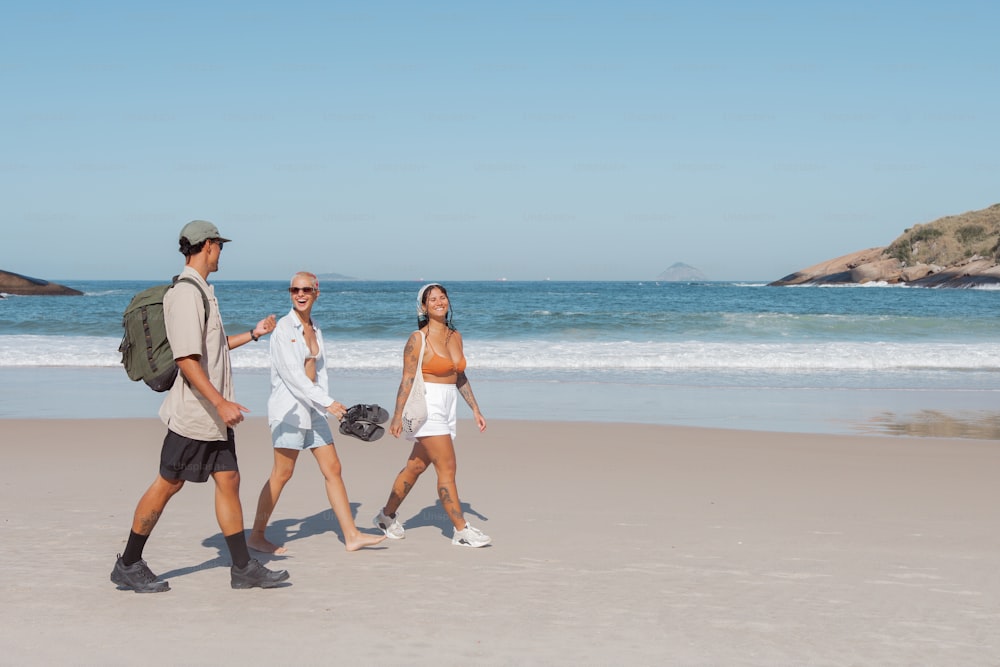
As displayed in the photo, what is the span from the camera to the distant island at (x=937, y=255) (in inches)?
3801

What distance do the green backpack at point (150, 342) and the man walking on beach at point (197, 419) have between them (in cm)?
4

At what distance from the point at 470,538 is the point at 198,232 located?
87.7 inches

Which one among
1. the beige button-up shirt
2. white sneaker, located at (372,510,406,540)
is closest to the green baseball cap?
the beige button-up shirt

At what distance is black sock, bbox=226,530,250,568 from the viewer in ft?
13.9

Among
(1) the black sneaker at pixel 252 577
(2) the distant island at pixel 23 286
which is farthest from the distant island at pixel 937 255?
(1) the black sneaker at pixel 252 577

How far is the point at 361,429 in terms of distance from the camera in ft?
15.4

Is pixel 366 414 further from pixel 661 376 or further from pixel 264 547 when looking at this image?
pixel 661 376

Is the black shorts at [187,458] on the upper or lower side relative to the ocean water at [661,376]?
upper

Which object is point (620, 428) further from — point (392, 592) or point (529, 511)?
point (392, 592)

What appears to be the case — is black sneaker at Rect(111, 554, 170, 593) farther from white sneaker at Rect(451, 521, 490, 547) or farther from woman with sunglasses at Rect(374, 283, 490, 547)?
white sneaker at Rect(451, 521, 490, 547)

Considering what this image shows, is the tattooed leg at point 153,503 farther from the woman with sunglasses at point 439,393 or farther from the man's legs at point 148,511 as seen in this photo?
the woman with sunglasses at point 439,393

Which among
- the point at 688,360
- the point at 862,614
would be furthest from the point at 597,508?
the point at 688,360

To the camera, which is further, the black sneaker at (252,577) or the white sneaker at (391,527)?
the white sneaker at (391,527)

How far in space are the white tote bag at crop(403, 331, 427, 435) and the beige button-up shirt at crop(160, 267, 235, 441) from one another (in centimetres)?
130
